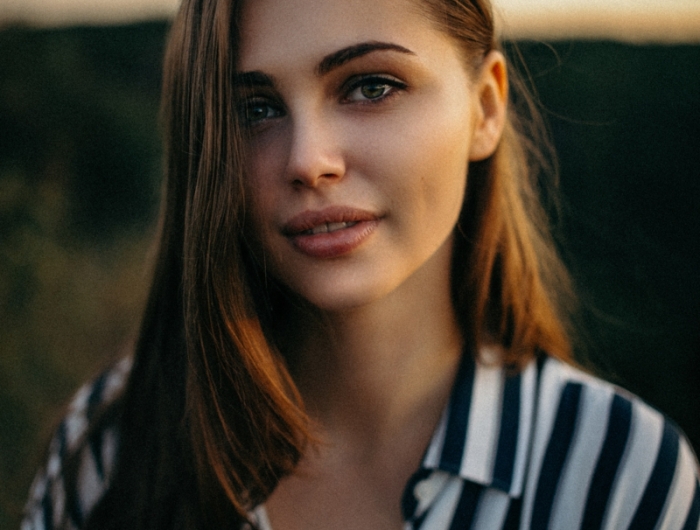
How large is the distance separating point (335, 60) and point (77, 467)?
48.0 inches


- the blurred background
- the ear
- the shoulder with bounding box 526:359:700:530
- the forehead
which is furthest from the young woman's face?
the blurred background

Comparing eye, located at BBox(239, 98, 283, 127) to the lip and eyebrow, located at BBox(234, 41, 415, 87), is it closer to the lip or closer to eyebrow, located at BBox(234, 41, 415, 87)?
eyebrow, located at BBox(234, 41, 415, 87)

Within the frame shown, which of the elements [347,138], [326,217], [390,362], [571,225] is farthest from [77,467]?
[571,225]

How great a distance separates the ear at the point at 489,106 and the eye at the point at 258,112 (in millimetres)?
498

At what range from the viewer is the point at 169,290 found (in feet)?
5.49

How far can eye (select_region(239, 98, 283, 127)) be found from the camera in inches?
54.2

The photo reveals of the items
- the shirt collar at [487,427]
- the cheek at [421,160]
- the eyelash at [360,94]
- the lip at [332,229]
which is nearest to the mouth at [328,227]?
the lip at [332,229]

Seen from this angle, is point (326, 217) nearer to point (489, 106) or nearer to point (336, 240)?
point (336, 240)

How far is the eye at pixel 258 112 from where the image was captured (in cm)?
138

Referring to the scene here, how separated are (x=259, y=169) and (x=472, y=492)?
34.6 inches

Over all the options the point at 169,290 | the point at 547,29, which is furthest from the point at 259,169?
the point at 547,29

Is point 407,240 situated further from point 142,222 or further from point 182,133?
point 142,222

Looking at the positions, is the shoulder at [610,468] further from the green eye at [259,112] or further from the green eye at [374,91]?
the green eye at [259,112]

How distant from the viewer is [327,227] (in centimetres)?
135
